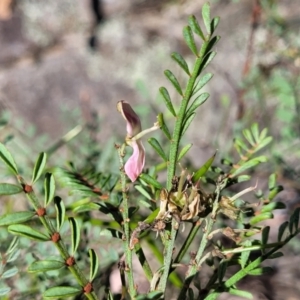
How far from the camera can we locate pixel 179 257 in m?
0.59

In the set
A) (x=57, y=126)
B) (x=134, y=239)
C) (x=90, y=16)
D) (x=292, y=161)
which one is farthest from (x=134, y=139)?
(x=90, y=16)

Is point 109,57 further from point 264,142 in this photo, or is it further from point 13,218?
point 13,218

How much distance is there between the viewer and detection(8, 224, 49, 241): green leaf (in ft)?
1.66

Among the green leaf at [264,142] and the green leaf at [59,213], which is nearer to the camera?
the green leaf at [59,213]

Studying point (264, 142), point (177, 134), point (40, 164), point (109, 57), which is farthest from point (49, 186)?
point (109, 57)

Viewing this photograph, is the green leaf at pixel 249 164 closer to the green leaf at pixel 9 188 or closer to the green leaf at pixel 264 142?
the green leaf at pixel 264 142

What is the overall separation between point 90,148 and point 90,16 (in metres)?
0.85

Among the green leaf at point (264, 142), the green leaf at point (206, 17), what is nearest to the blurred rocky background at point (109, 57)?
the green leaf at point (264, 142)

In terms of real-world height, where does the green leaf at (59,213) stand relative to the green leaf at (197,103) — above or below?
below

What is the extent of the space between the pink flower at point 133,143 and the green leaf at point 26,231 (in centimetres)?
10

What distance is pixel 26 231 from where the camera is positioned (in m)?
0.51

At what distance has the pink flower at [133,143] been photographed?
1.74ft

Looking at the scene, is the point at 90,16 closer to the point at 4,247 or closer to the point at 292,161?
the point at 292,161

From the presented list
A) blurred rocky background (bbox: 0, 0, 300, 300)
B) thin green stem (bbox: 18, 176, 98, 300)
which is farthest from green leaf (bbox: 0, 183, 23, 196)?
blurred rocky background (bbox: 0, 0, 300, 300)
